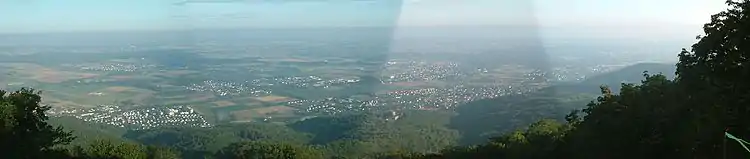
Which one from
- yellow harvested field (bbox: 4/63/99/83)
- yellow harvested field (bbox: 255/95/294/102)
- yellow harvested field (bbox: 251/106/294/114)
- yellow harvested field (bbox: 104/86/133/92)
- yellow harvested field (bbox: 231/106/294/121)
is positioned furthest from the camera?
yellow harvested field (bbox: 4/63/99/83)

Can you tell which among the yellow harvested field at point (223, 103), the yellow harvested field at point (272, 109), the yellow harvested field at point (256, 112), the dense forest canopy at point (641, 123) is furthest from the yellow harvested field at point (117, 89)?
the dense forest canopy at point (641, 123)

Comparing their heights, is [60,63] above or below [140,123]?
above

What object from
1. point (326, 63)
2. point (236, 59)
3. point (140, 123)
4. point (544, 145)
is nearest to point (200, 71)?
point (236, 59)

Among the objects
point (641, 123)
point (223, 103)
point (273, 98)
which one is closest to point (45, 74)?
point (223, 103)

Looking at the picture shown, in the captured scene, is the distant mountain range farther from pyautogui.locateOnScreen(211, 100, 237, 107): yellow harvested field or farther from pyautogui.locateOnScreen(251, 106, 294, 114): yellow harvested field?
pyautogui.locateOnScreen(211, 100, 237, 107): yellow harvested field

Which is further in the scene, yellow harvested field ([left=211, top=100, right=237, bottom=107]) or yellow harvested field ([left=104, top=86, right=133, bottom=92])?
yellow harvested field ([left=104, top=86, right=133, bottom=92])

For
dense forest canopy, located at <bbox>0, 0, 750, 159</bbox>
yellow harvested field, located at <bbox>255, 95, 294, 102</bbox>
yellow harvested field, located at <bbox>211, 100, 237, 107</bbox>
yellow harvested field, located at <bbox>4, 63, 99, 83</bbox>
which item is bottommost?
yellow harvested field, located at <bbox>211, 100, 237, 107</bbox>

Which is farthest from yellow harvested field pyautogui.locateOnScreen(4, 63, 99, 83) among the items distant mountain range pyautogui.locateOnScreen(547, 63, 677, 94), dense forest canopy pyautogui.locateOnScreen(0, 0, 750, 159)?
dense forest canopy pyautogui.locateOnScreen(0, 0, 750, 159)

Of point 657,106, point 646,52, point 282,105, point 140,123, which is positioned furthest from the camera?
point 646,52

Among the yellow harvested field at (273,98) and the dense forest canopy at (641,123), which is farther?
the yellow harvested field at (273,98)

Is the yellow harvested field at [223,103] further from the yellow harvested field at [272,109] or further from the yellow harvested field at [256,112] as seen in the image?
the yellow harvested field at [272,109]

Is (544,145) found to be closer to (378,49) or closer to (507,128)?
(507,128)
